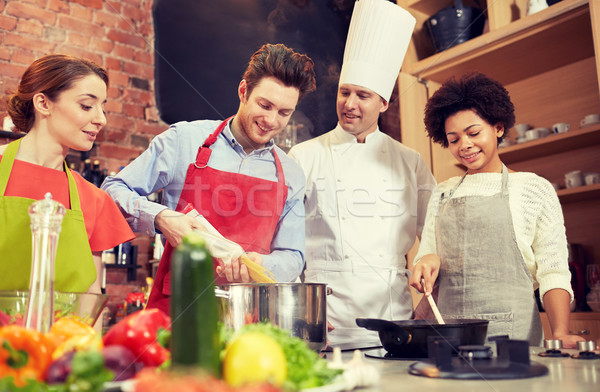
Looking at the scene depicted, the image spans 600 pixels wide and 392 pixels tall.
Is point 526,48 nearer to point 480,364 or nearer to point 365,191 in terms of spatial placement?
point 365,191

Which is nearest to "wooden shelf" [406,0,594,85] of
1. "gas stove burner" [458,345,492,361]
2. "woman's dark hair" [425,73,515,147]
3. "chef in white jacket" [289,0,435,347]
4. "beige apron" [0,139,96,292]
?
"chef in white jacket" [289,0,435,347]

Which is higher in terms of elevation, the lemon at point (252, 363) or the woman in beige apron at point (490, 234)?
the woman in beige apron at point (490, 234)

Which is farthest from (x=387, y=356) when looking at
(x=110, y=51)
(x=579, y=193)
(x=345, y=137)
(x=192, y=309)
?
(x=110, y=51)

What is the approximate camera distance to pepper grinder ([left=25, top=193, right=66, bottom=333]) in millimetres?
685

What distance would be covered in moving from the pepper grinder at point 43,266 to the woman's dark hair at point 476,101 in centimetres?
137

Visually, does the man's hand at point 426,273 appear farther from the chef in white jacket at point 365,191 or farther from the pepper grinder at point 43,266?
the pepper grinder at point 43,266

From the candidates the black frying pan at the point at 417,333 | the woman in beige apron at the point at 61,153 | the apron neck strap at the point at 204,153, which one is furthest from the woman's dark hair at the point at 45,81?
the black frying pan at the point at 417,333

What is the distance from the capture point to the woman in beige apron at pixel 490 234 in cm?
146

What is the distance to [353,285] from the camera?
1.83 m

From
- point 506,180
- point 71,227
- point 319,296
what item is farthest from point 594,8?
point 71,227

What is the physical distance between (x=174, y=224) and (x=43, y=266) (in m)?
0.65

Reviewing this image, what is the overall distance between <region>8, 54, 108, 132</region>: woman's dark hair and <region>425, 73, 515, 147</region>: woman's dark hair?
1.13 metres

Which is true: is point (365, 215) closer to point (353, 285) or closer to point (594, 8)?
point (353, 285)

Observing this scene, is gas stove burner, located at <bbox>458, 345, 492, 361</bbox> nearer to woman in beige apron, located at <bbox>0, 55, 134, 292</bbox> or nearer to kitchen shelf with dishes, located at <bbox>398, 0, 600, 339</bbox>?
woman in beige apron, located at <bbox>0, 55, 134, 292</bbox>
